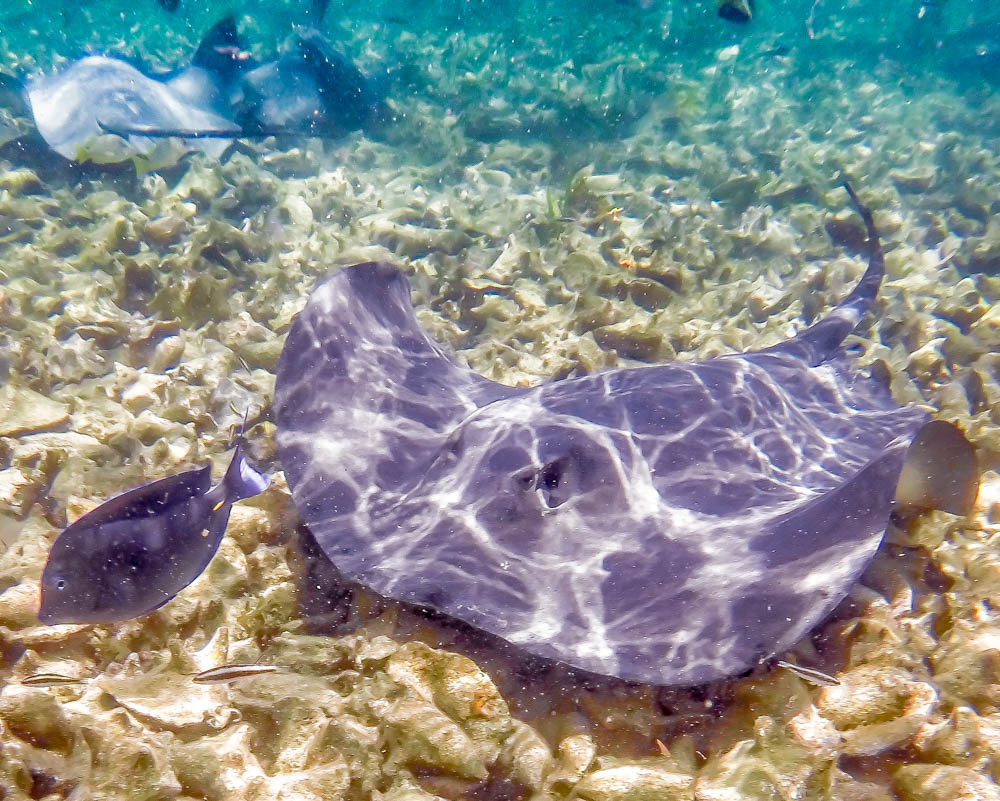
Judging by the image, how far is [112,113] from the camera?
823 cm

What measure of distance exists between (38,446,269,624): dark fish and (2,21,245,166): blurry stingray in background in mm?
6665

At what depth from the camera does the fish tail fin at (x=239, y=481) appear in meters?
2.55

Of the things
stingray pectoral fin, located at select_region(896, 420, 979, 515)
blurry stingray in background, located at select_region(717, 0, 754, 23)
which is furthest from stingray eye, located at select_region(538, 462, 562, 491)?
blurry stingray in background, located at select_region(717, 0, 754, 23)

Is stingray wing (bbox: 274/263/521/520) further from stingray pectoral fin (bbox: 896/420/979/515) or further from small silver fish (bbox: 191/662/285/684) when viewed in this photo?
stingray pectoral fin (bbox: 896/420/979/515)

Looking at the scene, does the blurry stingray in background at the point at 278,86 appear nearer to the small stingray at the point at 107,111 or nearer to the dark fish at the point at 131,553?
the small stingray at the point at 107,111

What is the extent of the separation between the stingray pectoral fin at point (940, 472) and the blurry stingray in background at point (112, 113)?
7980 millimetres

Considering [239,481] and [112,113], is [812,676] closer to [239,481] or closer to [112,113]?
[239,481]

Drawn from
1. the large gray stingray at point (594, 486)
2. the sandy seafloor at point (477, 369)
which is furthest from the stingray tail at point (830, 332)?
the sandy seafloor at point (477, 369)

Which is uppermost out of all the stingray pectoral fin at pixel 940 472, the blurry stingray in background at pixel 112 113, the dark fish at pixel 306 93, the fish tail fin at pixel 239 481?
the dark fish at pixel 306 93

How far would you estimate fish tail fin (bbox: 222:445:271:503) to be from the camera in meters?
2.55

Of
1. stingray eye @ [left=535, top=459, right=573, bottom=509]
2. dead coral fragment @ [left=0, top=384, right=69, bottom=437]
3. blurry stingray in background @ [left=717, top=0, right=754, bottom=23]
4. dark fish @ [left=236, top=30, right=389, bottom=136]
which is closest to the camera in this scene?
stingray eye @ [left=535, top=459, right=573, bottom=509]

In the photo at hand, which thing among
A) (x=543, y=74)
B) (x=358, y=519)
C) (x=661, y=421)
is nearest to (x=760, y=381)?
(x=661, y=421)

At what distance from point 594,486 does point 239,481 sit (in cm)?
150

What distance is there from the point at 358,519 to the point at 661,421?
63.8 inches
